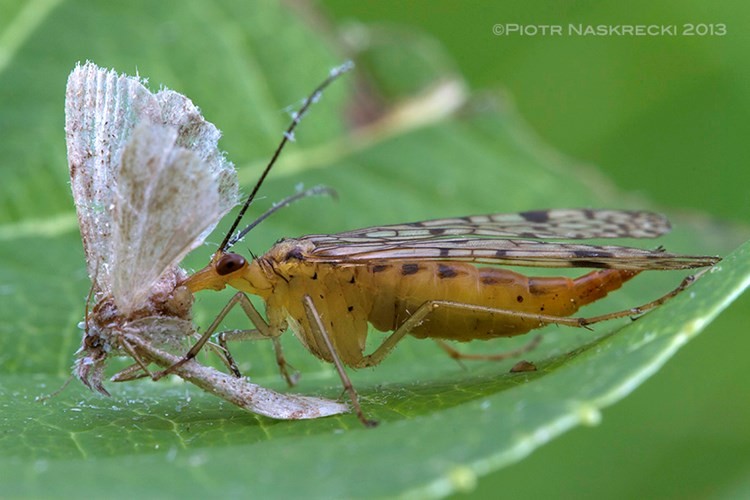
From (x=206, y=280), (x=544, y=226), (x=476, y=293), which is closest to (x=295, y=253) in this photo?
(x=206, y=280)

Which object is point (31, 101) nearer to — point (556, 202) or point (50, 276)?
point (50, 276)

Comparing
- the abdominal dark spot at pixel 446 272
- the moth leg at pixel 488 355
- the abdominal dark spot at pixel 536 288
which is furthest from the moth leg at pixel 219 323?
the abdominal dark spot at pixel 536 288

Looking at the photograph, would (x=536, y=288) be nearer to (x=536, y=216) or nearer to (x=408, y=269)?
(x=408, y=269)

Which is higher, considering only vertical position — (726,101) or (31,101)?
(726,101)

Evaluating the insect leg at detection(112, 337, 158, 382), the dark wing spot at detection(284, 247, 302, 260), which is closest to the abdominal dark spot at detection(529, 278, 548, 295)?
the dark wing spot at detection(284, 247, 302, 260)

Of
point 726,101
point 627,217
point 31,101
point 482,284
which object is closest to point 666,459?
point 627,217

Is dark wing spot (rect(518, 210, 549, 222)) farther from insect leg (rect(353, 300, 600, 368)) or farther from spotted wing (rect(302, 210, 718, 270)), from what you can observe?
insect leg (rect(353, 300, 600, 368))
